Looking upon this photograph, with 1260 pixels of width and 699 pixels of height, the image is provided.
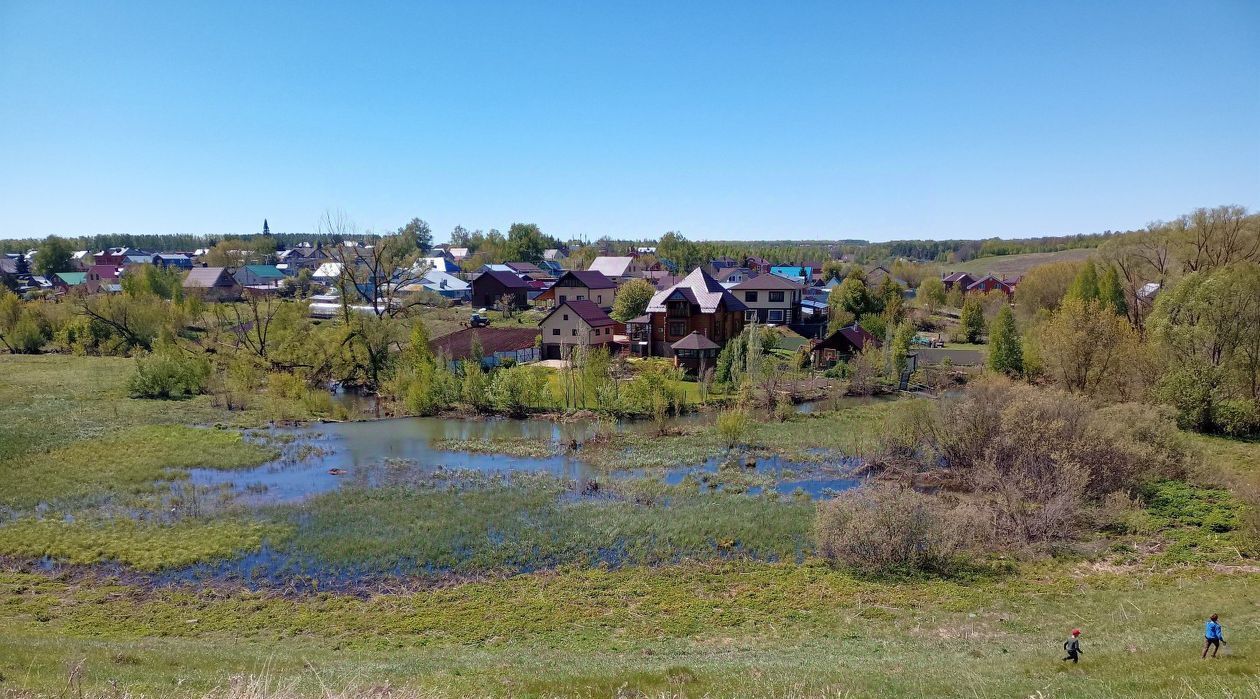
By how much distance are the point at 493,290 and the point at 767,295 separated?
31433 millimetres

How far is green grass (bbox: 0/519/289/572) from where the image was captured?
16.8 metres

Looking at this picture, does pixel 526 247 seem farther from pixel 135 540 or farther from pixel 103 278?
pixel 135 540

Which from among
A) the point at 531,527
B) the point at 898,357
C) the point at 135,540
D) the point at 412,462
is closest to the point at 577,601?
the point at 531,527

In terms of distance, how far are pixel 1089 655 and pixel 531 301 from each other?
2637 inches

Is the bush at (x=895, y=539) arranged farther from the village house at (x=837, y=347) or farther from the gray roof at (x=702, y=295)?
the gray roof at (x=702, y=295)

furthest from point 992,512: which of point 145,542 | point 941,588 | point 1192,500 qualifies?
point 145,542

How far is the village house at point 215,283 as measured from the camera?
248 ft

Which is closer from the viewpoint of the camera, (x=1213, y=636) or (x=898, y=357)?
(x=1213, y=636)

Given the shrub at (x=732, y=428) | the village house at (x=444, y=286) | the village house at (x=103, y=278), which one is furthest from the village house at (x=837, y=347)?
the village house at (x=103, y=278)

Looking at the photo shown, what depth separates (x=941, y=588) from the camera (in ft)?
50.2

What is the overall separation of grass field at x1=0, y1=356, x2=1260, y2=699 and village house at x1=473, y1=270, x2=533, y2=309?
4685 cm

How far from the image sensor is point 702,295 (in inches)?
1756

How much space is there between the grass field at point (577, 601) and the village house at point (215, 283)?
57251mm

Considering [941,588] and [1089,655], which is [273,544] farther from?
[1089,655]
